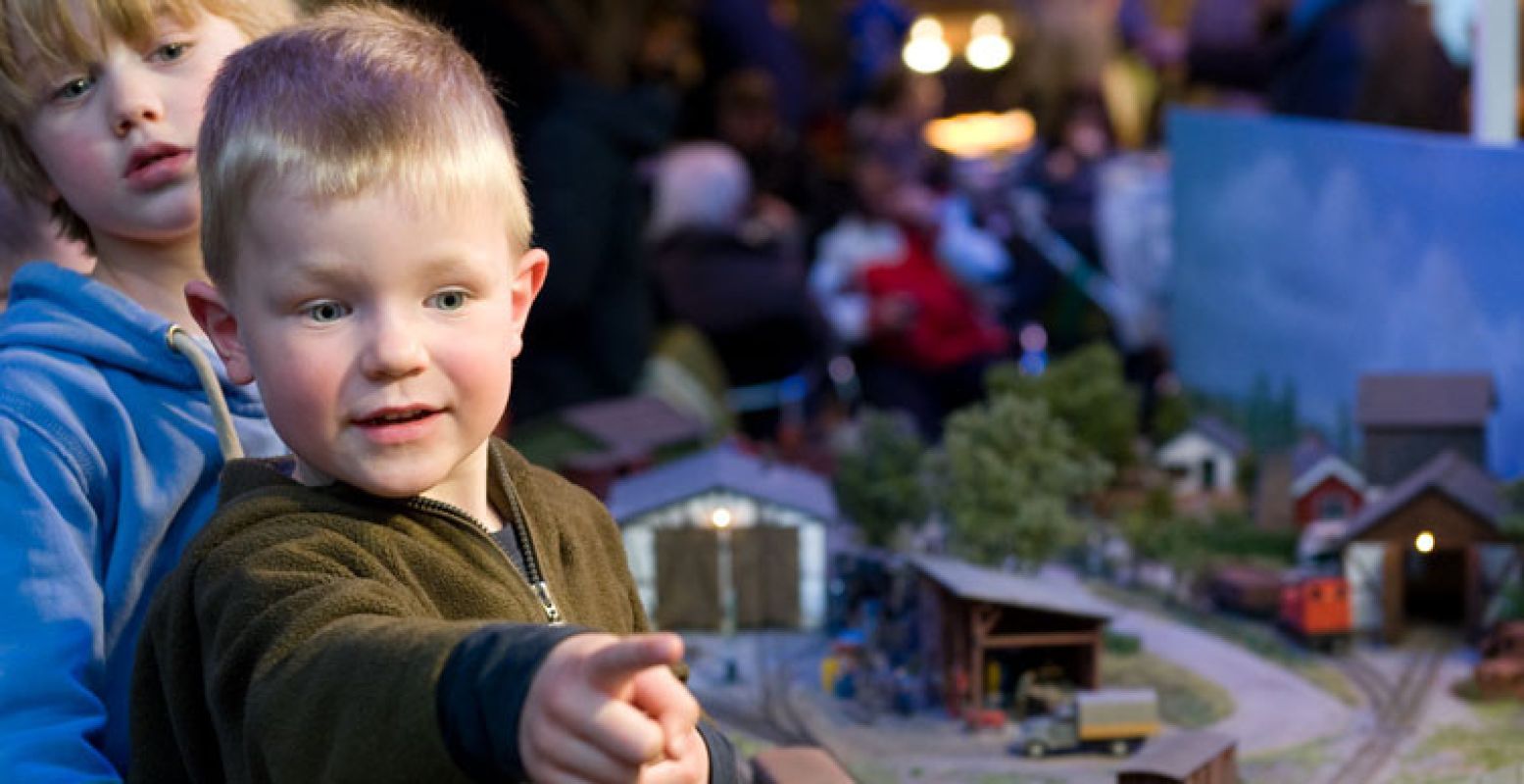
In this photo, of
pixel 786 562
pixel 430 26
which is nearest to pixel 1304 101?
pixel 786 562

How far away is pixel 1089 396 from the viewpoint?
3.37 meters

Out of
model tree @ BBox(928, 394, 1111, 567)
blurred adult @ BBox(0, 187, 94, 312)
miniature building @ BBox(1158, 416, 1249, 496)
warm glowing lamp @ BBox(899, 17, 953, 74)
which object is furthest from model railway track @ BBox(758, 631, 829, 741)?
warm glowing lamp @ BBox(899, 17, 953, 74)

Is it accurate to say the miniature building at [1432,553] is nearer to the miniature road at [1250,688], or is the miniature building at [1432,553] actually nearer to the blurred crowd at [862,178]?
the miniature road at [1250,688]

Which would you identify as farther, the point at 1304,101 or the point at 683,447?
the point at 1304,101

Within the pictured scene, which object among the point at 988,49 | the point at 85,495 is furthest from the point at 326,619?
the point at 988,49

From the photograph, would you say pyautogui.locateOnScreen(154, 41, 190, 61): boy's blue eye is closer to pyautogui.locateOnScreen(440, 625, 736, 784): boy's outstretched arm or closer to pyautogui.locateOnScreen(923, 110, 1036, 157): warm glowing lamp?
pyautogui.locateOnScreen(440, 625, 736, 784): boy's outstretched arm

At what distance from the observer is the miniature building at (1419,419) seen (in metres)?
2.72

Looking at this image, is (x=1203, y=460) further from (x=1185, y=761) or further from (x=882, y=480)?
(x=1185, y=761)

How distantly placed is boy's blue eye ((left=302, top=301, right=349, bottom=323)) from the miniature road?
128 centimetres

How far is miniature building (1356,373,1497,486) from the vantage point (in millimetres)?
2717

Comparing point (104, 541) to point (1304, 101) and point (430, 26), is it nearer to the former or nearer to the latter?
point (430, 26)

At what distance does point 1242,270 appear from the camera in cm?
399

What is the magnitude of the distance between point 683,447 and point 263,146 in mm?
2389

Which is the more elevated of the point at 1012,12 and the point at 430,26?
the point at 1012,12
